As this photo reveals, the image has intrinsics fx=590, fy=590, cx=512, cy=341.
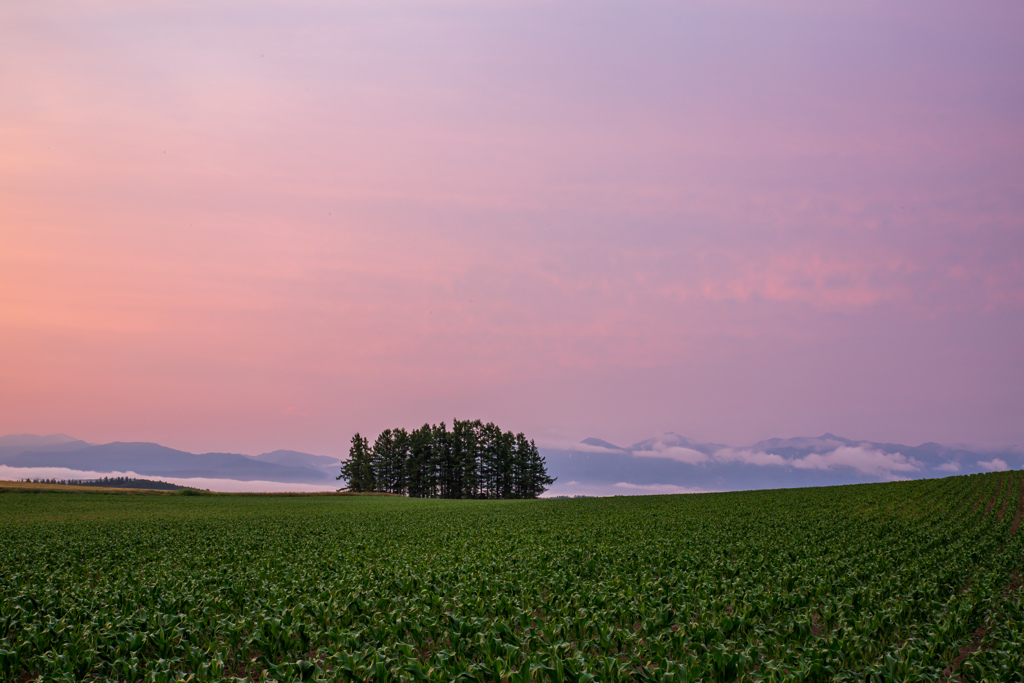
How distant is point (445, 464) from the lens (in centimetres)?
13338

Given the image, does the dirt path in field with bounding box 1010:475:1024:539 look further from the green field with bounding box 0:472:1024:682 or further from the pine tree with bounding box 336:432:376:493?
the pine tree with bounding box 336:432:376:493

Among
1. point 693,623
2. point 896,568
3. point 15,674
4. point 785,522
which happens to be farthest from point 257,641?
point 785,522

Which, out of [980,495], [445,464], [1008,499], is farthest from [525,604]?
[445,464]

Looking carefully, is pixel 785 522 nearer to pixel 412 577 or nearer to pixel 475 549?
pixel 475 549

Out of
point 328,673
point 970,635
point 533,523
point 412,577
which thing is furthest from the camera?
point 533,523

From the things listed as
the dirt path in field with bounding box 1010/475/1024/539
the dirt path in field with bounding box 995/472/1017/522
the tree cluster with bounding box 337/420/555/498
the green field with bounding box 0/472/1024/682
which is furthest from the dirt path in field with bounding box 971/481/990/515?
the tree cluster with bounding box 337/420/555/498

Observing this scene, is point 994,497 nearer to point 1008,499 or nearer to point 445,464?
point 1008,499

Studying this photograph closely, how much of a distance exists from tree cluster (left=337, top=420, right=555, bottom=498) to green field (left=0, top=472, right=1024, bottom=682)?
96.6 metres

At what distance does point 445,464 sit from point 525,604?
11983 cm

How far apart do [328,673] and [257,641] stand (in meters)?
3.06

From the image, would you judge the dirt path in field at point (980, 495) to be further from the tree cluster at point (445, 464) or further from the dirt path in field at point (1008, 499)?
the tree cluster at point (445, 464)

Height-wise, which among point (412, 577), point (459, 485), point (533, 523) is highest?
point (412, 577)

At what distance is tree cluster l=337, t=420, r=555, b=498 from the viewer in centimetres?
13262

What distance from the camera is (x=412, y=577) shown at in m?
19.9
